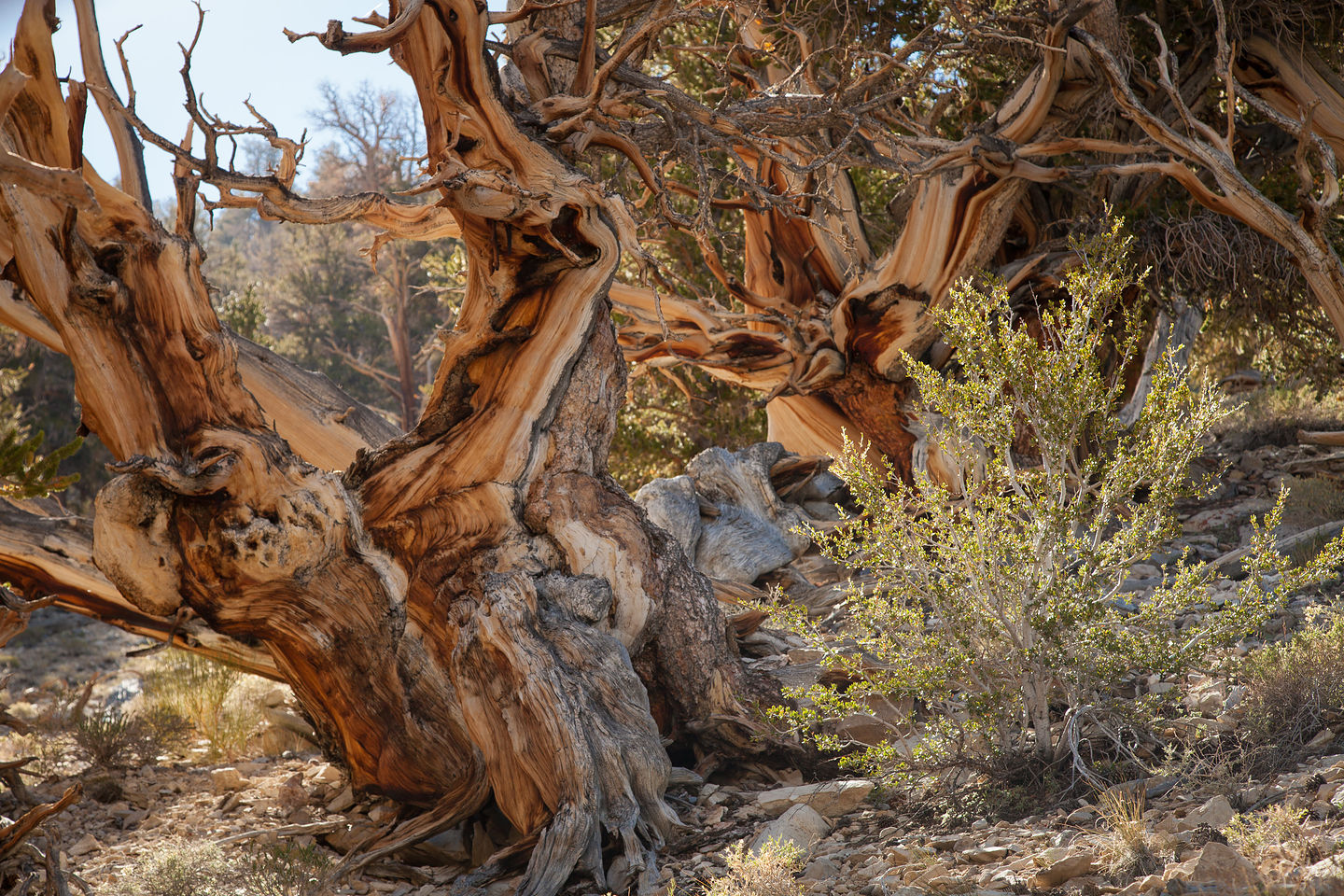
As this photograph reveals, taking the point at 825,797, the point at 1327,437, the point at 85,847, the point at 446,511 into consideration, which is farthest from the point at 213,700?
the point at 1327,437

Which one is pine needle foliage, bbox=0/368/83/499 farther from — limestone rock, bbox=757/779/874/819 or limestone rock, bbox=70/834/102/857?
limestone rock, bbox=757/779/874/819

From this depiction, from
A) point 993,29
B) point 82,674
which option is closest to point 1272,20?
point 993,29

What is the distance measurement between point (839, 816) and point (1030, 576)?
105 cm

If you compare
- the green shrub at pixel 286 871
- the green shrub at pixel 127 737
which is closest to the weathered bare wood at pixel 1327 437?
the green shrub at pixel 286 871

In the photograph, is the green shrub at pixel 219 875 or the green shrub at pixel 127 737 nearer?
the green shrub at pixel 219 875

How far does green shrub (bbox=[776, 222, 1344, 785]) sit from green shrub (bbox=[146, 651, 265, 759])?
3685 mm

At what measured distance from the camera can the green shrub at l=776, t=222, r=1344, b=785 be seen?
326 centimetres

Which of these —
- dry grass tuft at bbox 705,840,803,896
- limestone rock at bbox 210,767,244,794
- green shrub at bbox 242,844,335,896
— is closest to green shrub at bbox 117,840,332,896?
green shrub at bbox 242,844,335,896

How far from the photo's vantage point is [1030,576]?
3305 mm

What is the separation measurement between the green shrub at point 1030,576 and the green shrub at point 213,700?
3.68 m

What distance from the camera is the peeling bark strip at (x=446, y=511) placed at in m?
3.64

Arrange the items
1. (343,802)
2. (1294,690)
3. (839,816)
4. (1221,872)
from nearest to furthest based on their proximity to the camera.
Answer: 1. (1221,872)
2. (1294,690)
3. (839,816)
4. (343,802)

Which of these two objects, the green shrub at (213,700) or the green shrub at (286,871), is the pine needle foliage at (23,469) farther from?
the green shrub at (213,700)

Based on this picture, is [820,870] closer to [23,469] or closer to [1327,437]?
[23,469]
